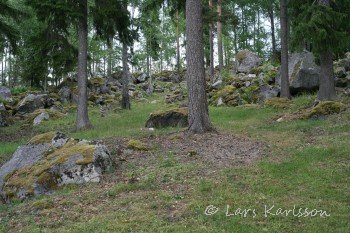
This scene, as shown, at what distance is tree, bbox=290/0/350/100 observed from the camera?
1461cm

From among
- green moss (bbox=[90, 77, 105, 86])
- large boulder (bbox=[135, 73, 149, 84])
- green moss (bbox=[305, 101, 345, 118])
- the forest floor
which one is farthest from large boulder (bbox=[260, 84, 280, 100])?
large boulder (bbox=[135, 73, 149, 84])

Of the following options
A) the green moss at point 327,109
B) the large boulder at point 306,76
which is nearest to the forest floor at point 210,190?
the green moss at point 327,109

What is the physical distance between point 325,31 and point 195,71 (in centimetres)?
607

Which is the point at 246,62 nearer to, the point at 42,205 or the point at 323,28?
the point at 323,28

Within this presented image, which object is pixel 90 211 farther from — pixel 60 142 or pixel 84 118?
pixel 84 118

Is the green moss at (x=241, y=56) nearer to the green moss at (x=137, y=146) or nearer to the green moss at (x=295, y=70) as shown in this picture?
the green moss at (x=295, y=70)

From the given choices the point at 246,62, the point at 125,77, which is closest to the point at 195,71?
the point at 125,77

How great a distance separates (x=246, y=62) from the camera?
3125 cm

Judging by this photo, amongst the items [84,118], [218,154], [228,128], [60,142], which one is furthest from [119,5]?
[218,154]

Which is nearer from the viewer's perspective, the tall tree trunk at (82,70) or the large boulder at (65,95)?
the tall tree trunk at (82,70)

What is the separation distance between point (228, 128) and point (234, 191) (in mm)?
6953

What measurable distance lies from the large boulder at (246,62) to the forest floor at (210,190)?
19.4 meters

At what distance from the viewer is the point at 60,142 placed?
985 centimetres

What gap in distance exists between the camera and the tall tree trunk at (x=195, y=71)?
1163 centimetres
